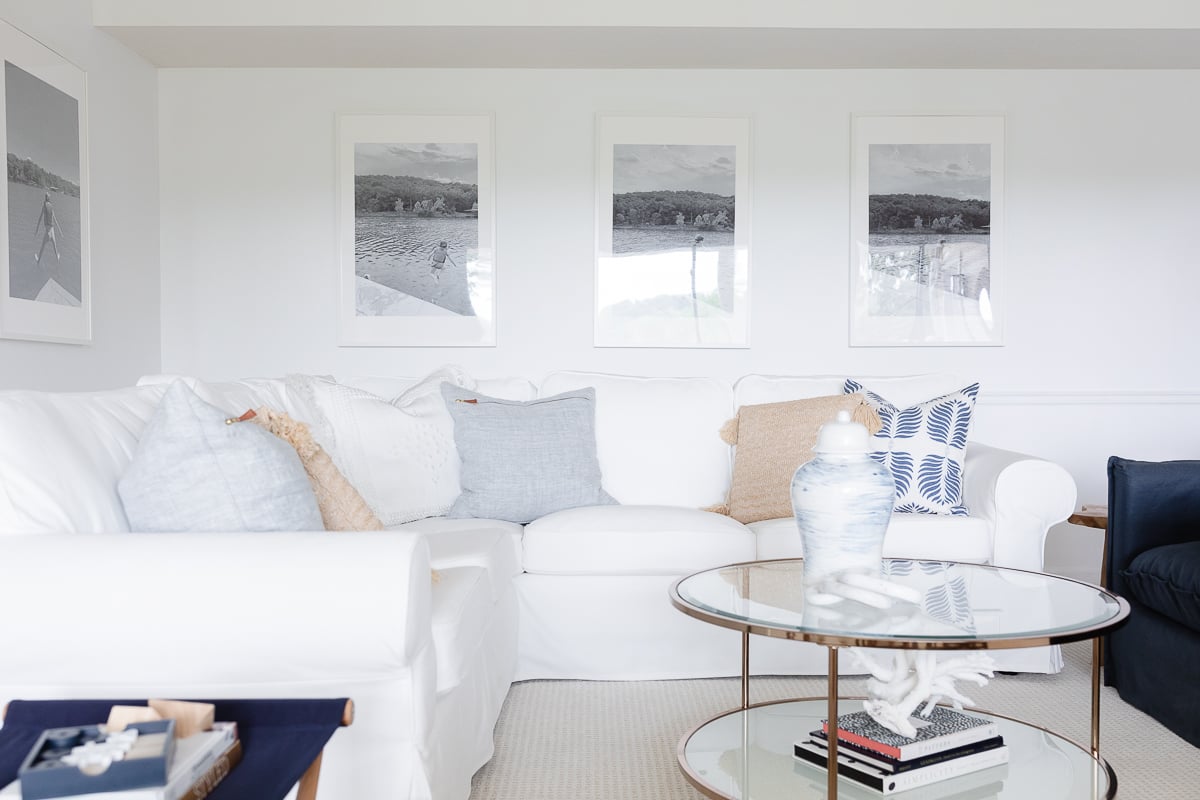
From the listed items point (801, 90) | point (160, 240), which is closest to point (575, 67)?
point (801, 90)

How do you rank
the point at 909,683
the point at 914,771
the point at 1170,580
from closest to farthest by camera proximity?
1. the point at 914,771
2. the point at 909,683
3. the point at 1170,580

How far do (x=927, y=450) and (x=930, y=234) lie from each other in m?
1.69

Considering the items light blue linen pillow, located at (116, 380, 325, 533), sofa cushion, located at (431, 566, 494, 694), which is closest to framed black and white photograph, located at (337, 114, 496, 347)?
sofa cushion, located at (431, 566, 494, 694)

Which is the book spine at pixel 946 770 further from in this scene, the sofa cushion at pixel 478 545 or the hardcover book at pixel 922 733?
the sofa cushion at pixel 478 545

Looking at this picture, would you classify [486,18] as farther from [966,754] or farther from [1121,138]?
[966,754]

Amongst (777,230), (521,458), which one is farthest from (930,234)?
(521,458)

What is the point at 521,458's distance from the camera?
3.32 m

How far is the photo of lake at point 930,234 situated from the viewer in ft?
15.1

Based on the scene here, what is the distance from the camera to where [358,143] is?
4.57 metres

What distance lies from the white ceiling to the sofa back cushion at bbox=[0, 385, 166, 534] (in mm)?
2480

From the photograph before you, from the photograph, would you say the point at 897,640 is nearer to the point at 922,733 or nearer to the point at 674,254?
the point at 922,733

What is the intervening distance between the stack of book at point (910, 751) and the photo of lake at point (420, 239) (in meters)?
3.06

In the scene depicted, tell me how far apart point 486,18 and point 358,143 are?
0.95 m

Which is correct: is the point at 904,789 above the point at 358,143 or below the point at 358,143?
below
